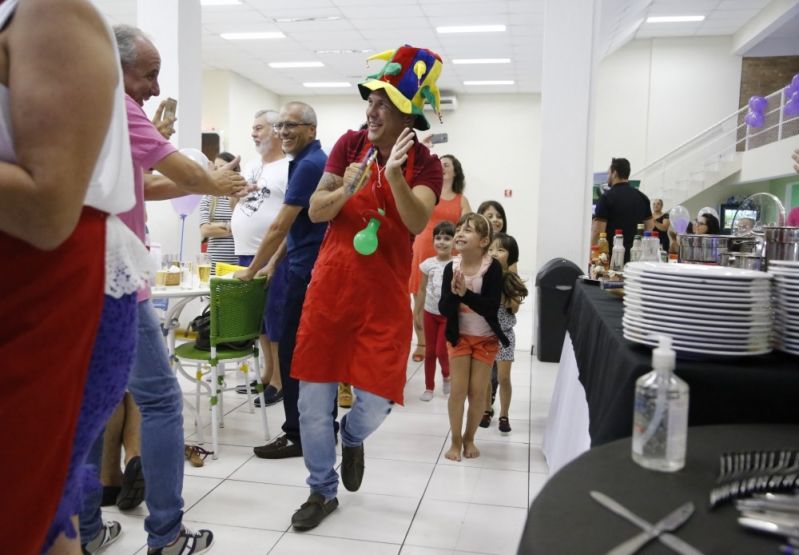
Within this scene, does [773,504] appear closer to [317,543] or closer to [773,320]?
[773,320]

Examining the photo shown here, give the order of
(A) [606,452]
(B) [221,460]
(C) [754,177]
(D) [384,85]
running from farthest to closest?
(C) [754,177] < (B) [221,460] < (D) [384,85] < (A) [606,452]

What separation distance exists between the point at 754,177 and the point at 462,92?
245 inches

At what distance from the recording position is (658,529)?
774 mm

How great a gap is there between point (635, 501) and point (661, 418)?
0.19 metres

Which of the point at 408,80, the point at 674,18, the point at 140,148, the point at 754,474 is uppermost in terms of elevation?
the point at 674,18

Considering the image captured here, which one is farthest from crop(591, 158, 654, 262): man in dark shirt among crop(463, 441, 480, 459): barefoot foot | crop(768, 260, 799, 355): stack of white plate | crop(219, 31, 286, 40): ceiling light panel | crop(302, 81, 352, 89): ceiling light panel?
crop(302, 81, 352, 89): ceiling light panel

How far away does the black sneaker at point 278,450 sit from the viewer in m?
3.11

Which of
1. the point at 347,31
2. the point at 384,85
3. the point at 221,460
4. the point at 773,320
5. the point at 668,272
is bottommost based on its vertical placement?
the point at 221,460

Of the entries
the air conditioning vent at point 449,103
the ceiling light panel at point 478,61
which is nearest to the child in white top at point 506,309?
the ceiling light panel at point 478,61

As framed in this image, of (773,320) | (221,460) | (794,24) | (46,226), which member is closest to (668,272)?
(773,320)

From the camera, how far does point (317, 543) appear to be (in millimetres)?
2293

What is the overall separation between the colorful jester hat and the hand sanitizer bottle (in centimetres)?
148

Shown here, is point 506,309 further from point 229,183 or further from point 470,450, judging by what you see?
point 229,183

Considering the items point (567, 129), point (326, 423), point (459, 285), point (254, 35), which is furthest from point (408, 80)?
point (254, 35)
